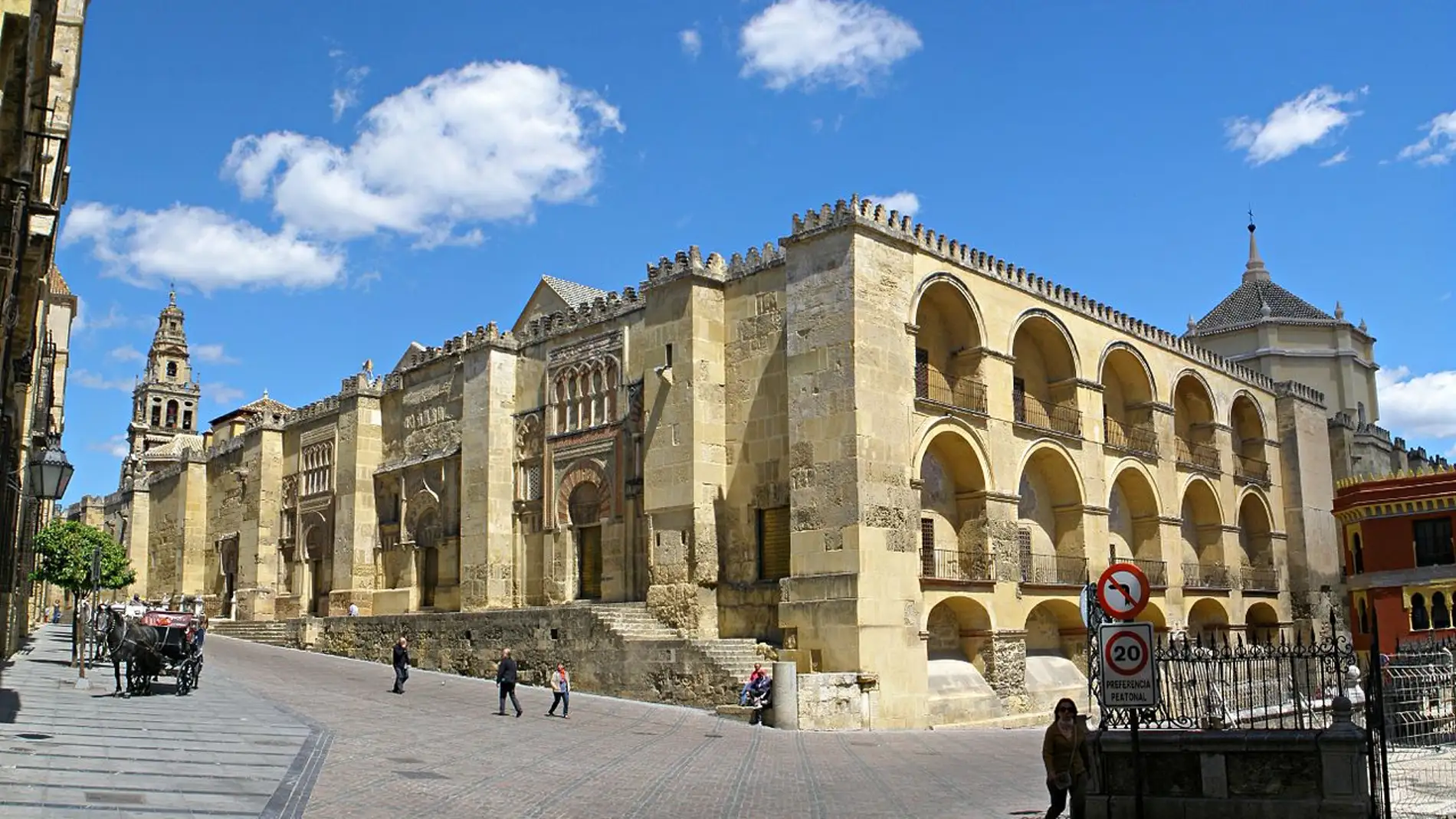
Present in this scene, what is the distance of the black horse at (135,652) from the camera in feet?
57.4

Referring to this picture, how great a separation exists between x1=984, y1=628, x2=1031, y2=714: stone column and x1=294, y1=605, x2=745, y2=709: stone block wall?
5.92 m

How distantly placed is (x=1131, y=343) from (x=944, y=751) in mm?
17052

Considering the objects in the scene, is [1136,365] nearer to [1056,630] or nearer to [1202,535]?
[1202,535]

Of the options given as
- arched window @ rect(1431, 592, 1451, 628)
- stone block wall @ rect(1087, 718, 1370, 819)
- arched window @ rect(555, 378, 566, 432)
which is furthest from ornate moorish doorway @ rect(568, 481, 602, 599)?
arched window @ rect(1431, 592, 1451, 628)

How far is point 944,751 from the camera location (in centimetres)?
1819

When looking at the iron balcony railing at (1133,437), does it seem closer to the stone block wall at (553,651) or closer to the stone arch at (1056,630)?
the stone arch at (1056,630)

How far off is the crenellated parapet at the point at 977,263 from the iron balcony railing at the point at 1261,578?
5.92 m

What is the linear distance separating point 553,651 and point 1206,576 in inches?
754

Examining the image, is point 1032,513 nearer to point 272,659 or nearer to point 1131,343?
point 1131,343

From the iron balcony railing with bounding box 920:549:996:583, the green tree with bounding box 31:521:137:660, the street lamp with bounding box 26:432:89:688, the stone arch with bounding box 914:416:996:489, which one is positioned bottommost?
the iron balcony railing with bounding box 920:549:996:583

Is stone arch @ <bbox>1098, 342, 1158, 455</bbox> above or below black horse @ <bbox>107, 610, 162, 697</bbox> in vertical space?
above

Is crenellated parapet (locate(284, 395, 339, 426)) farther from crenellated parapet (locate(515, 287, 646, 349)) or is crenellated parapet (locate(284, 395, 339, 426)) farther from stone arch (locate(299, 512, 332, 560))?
crenellated parapet (locate(515, 287, 646, 349))

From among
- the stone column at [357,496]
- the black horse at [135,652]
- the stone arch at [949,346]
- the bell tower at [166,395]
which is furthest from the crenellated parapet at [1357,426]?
the bell tower at [166,395]

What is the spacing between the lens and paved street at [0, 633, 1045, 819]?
1095 centimetres
